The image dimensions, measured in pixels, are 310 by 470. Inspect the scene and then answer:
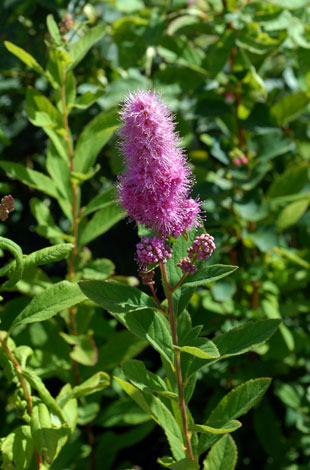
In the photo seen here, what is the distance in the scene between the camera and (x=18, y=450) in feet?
3.38

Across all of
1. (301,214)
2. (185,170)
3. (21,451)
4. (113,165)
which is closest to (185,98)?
(113,165)

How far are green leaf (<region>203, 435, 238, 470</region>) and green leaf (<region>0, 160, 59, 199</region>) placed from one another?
672mm

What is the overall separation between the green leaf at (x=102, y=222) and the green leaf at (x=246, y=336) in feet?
1.64

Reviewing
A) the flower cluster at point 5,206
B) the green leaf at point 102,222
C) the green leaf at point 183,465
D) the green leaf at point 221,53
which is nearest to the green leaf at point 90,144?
the green leaf at point 102,222

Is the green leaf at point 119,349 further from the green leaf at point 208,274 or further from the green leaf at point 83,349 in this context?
the green leaf at point 208,274

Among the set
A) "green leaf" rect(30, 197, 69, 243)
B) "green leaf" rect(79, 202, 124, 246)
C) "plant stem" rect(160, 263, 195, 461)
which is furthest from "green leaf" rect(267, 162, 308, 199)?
"plant stem" rect(160, 263, 195, 461)

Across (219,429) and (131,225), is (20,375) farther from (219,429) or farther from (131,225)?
(131,225)

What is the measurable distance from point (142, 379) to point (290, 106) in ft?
3.68

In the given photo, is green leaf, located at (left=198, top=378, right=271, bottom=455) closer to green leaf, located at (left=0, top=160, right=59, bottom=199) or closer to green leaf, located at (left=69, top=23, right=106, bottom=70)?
green leaf, located at (left=0, top=160, right=59, bottom=199)

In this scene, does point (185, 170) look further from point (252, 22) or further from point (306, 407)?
point (306, 407)

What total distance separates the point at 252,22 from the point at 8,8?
0.72 metres

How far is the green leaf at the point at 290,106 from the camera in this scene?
5.79 ft

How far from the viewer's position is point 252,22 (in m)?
1.59

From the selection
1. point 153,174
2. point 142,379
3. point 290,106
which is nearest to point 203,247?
point 153,174
